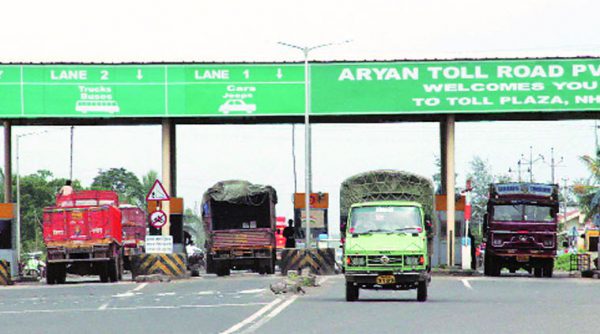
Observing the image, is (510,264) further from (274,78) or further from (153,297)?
(153,297)

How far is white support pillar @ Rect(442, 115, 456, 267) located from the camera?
52.1 metres

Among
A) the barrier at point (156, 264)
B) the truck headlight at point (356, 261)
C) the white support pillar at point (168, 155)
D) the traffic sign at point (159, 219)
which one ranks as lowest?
the barrier at point (156, 264)

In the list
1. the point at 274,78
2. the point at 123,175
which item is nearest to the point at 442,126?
the point at 274,78

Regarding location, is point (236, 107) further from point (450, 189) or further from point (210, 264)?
point (450, 189)

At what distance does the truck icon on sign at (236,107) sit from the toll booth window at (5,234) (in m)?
9.58

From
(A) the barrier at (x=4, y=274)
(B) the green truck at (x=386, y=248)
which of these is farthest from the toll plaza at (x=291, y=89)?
(B) the green truck at (x=386, y=248)

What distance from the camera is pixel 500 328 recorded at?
1884cm


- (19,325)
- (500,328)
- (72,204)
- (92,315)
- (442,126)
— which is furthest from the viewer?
(442,126)

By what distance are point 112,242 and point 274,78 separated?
34.6ft

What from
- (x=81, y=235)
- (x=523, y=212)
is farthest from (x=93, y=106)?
(x=523, y=212)

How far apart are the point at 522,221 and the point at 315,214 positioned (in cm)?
1351

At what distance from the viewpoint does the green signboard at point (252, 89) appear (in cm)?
5031

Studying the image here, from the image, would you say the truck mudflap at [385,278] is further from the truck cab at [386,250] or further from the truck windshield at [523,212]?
the truck windshield at [523,212]

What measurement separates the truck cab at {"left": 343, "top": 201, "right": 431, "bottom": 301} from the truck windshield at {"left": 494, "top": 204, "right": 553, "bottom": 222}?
739 inches
